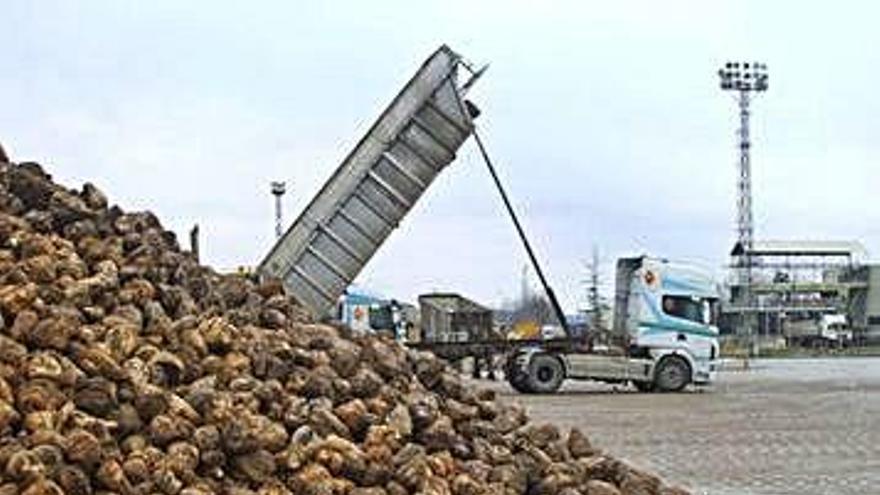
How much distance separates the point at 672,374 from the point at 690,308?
128 centimetres

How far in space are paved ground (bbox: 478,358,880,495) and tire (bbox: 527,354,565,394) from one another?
0.38 metres

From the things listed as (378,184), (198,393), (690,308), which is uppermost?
(378,184)

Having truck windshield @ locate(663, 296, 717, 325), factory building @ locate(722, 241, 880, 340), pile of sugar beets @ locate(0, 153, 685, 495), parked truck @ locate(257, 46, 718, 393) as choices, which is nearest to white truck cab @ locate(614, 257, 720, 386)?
truck windshield @ locate(663, 296, 717, 325)

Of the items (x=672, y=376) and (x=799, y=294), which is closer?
(x=672, y=376)

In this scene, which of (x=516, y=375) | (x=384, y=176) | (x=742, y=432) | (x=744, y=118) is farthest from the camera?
(x=744, y=118)

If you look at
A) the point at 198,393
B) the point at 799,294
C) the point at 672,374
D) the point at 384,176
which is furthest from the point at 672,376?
the point at 799,294

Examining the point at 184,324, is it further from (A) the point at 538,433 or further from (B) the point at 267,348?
(A) the point at 538,433

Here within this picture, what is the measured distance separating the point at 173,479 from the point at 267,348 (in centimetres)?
143

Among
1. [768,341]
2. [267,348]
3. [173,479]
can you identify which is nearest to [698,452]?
[267,348]

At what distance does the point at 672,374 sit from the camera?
30.1m

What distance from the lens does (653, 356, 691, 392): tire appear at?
29938mm

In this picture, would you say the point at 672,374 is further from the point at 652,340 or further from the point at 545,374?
the point at 545,374

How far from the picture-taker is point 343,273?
1911 cm

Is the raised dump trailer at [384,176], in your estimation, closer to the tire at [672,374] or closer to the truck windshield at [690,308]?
the truck windshield at [690,308]
